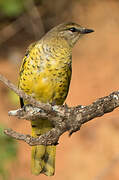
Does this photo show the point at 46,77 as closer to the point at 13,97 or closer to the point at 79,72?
the point at 13,97

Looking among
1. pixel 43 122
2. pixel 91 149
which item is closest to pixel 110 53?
pixel 91 149

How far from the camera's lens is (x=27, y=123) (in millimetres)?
7707

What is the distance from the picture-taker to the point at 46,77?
455 centimetres

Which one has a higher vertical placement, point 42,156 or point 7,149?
point 7,149

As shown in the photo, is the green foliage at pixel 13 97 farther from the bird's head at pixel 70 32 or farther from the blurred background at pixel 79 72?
the bird's head at pixel 70 32

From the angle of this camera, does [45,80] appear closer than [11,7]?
Yes

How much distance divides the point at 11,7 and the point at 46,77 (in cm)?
360

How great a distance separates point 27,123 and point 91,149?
0.97 meters

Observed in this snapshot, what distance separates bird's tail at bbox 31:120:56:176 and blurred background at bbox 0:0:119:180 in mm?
1783

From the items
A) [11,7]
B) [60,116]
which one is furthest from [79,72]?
[60,116]

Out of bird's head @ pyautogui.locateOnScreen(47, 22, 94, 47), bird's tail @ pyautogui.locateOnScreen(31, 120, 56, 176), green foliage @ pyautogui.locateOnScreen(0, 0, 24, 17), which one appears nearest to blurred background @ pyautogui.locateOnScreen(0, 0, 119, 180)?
green foliage @ pyautogui.locateOnScreen(0, 0, 24, 17)

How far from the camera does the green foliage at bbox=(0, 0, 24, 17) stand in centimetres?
785

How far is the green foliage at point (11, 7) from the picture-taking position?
7.85m

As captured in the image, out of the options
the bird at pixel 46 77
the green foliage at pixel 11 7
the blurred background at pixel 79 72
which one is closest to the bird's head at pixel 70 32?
the bird at pixel 46 77
